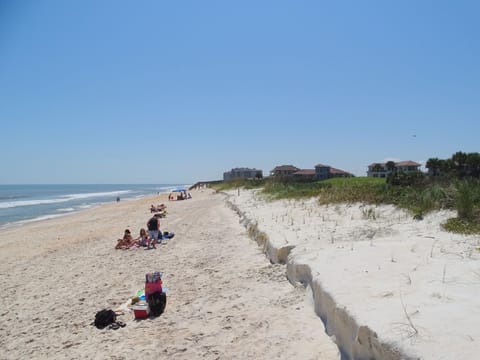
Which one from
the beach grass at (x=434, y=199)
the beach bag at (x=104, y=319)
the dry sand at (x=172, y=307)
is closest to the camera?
the dry sand at (x=172, y=307)

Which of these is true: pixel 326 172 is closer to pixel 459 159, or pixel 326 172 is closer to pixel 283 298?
pixel 459 159

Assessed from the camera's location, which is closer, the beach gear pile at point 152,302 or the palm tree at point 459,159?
the beach gear pile at point 152,302

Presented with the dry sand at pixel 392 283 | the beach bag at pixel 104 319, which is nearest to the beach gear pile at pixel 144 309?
the beach bag at pixel 104 319

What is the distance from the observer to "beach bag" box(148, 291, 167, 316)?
5340 mm

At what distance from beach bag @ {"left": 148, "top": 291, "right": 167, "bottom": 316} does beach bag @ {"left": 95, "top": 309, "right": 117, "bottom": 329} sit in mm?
537

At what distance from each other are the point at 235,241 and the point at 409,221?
4.45 metres

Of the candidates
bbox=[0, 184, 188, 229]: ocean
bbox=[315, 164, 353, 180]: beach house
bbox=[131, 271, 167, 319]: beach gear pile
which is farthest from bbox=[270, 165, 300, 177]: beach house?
bbox=[131, 271, 167, 319]: beach gear pile

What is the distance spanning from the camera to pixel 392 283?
4141 mm

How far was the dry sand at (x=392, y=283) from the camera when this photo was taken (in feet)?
9.16

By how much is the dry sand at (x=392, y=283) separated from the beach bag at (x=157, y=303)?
80.1 inches

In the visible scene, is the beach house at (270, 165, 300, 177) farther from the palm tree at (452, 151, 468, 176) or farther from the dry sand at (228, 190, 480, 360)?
the dry sand at (228, 190, 480, 360)

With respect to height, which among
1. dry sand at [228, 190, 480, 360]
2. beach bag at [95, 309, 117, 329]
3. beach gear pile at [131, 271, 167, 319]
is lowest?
beach bag at [95, 309, 117, 329]

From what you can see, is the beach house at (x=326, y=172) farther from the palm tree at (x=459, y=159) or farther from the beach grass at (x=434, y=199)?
the beach grass at (x=434, y=199)

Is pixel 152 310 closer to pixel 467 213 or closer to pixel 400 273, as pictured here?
pixel 400 273
